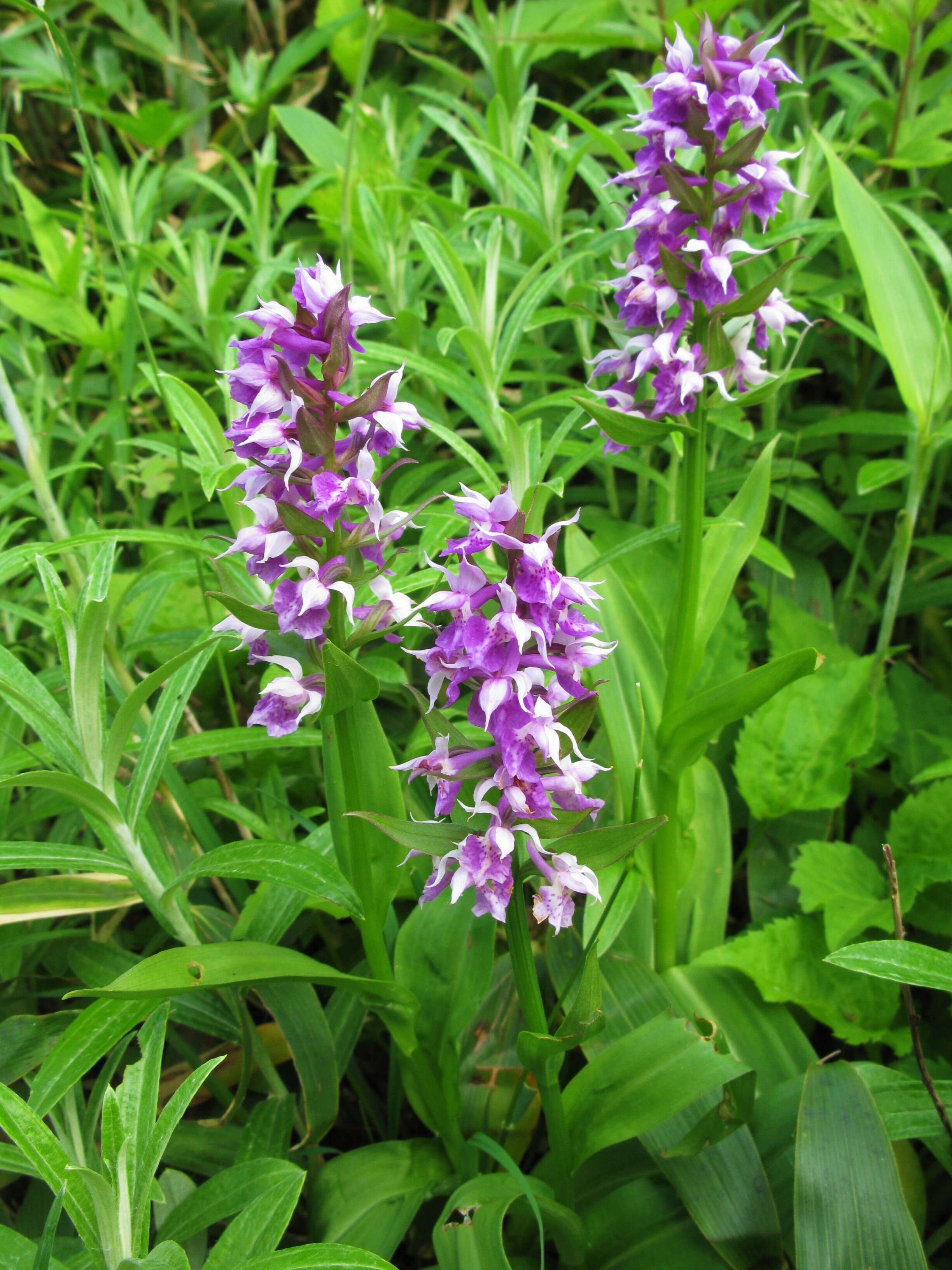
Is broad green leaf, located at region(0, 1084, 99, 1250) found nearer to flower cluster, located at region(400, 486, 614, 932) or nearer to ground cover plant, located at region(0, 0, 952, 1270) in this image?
ground cover plant, located at region(0, 0, 952, 1270)

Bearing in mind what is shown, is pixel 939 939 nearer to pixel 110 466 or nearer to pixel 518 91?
pixel 110 466

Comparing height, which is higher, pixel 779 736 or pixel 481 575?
pixel 481 575

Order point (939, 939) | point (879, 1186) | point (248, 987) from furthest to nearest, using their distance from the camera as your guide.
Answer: point (939, 939), point (248, 987), point (879, 1186)

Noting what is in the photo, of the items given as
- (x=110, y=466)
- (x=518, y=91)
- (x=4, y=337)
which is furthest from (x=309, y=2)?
(x=110, y=466)

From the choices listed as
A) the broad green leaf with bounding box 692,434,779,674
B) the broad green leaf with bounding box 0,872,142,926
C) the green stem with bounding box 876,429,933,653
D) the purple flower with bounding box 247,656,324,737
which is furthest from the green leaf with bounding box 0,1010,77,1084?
the green stem with bounding box 876,429,933,653

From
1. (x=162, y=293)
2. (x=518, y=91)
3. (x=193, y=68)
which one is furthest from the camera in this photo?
(x=193, y=68)

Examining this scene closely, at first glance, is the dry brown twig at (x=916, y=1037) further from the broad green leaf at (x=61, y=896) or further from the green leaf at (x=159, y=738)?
the broad green leaf at (x=61, y=896)
